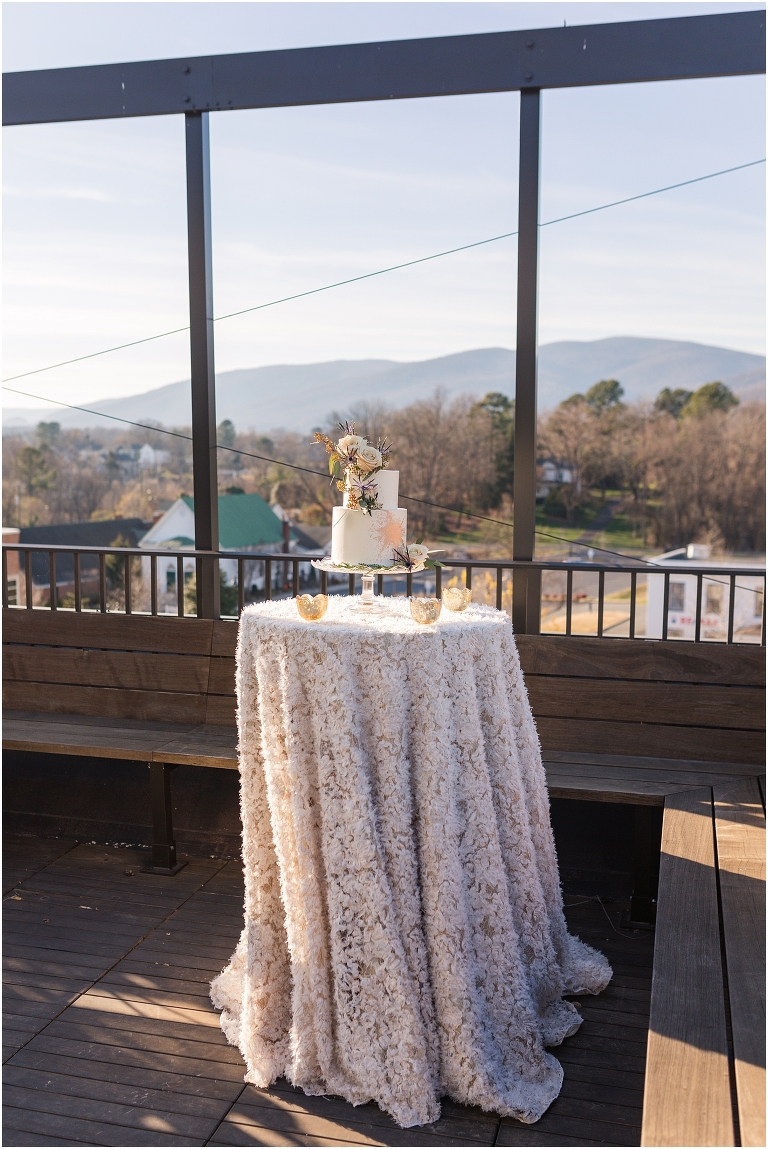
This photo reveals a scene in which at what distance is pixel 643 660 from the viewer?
3.02m

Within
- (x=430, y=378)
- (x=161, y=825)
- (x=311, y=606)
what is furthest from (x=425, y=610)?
(x=430, y=378)

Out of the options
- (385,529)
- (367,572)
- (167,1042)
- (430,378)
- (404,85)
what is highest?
(430,378)

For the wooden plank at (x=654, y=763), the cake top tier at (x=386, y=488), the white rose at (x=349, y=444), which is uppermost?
the white rose at (x=349, y=444)

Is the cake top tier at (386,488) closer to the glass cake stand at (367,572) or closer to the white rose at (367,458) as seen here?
the white rose at (367,458)

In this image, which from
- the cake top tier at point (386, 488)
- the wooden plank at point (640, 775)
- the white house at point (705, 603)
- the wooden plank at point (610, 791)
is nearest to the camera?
the cake top tier at point (386, 488)

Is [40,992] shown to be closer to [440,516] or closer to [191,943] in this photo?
[191,943]

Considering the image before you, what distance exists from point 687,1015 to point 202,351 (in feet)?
9.14

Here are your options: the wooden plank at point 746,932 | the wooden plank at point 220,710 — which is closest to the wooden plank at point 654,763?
the wooden plank at point 746,932

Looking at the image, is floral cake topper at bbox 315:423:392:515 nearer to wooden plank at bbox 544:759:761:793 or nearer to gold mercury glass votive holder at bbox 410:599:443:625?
gold mercury glass votive holder at bbox 410:599:443:625

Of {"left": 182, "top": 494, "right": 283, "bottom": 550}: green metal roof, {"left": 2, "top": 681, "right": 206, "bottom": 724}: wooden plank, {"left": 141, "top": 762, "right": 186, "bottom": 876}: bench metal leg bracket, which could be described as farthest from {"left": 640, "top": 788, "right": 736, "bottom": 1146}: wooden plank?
{"left": 182, "top": 494, "right": 283, "bottom": 550}: green metal roof

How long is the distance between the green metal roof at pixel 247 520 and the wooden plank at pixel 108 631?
26.2 feet

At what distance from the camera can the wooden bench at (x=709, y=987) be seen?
1.34 m

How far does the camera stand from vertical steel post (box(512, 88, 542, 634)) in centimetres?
307

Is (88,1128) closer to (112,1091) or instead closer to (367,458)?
(112,1091)
